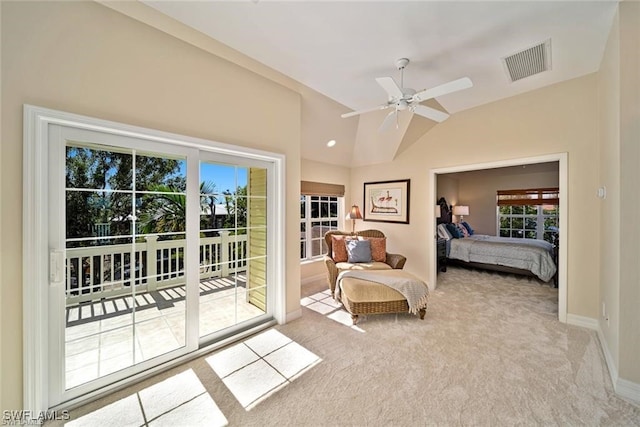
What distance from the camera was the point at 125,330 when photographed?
205 centimetres

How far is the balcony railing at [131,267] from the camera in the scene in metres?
1.84

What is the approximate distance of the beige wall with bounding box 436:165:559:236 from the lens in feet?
22.8

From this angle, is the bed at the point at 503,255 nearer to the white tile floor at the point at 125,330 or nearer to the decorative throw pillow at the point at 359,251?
the decorative throw pillow at the point at 359,251

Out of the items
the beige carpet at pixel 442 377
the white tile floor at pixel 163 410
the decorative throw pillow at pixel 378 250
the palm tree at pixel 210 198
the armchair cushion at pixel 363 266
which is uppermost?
the palm tree at pixel 210 198

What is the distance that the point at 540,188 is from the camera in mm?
6867

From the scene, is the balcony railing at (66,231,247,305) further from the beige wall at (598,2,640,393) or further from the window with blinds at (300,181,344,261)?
the beige wall at (598,2,640,393)

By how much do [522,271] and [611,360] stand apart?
10.4 feet

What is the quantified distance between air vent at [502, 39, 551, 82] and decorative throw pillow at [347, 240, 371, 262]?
2950 mm

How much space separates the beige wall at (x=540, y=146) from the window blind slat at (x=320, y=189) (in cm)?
149

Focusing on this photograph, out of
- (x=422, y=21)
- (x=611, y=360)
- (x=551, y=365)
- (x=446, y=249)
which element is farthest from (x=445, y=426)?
(x=446, y=249)

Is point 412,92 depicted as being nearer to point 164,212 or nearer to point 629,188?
point 629,188

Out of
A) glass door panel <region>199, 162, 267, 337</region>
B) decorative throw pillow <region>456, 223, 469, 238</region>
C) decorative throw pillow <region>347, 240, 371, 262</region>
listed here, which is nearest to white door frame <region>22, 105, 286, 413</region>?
glass door panel <region>199, 162, 267, 337</region>

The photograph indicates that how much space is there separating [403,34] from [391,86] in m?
0.51

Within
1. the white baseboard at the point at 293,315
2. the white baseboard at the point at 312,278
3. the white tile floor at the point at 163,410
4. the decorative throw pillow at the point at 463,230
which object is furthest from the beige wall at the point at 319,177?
the decorative throw pillow at the point at 463,230
